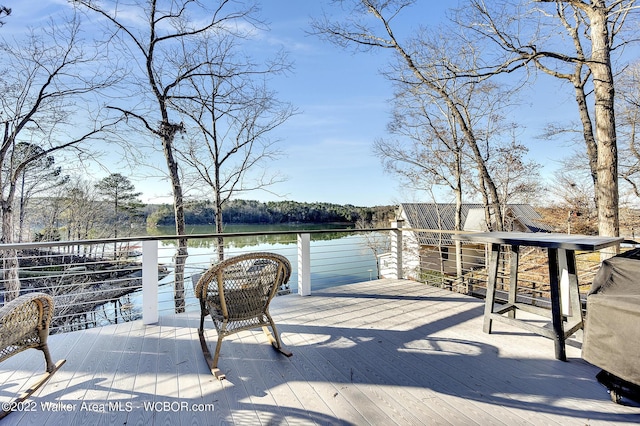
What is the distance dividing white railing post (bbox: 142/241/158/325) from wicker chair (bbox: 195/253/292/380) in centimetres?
95

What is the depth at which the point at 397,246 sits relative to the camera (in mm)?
4730

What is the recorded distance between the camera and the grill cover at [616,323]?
1534 millimetres

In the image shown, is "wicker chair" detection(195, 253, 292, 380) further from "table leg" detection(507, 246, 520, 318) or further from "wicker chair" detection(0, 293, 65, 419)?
"table leg" detection(507, 246, 520, 318)

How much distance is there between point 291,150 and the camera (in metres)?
9.39

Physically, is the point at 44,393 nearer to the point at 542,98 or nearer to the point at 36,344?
the point at 36,344

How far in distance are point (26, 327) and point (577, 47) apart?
863cm

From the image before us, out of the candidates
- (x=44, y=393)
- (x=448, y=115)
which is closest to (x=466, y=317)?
(x=44, y=393)

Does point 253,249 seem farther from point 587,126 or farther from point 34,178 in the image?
point 34,178

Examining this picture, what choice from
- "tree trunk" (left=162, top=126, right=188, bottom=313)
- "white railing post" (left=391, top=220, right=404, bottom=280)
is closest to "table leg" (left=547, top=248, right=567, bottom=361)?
"white railing post" (left=391, top=220, right=404, bottom=280)

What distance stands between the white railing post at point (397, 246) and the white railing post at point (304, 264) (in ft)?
4.70

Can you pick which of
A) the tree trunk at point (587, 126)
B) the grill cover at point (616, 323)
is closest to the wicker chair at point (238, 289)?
the grill cover at point (616, 323)

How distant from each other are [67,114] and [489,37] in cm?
906

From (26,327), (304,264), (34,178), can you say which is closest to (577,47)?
(304,264)

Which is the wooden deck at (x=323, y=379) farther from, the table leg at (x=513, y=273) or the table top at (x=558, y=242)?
the table top at (x=558, y=242)
